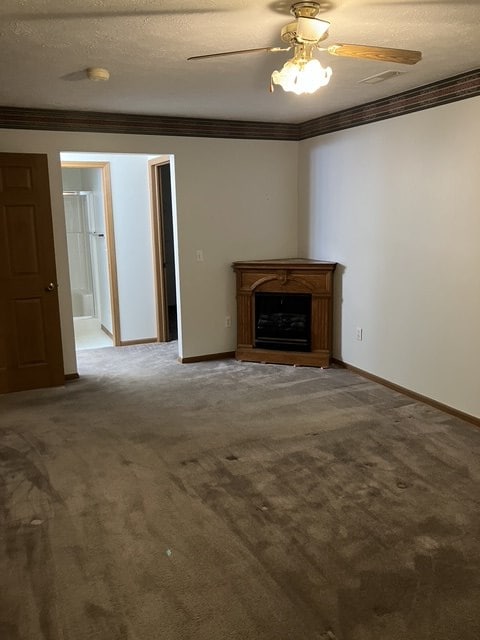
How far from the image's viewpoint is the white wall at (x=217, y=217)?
531cm

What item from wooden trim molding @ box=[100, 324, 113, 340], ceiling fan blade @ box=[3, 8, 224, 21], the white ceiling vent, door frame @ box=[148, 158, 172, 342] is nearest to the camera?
ceiling fan blade @ box=[3, 8, 224, 21]

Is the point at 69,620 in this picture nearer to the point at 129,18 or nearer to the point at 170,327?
the point at 129,18

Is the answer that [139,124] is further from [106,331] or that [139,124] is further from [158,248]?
[106,331]

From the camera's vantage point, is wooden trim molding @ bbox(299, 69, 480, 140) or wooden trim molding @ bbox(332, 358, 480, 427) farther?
wooden trim molding @ bbox(332, 358, 480, 427)

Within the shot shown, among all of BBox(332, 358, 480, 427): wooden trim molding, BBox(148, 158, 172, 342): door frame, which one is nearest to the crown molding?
BBox(148, 158, 172, 342): door frame

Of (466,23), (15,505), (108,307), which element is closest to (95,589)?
(15,505)

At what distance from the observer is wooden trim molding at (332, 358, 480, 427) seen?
3992 millimetres

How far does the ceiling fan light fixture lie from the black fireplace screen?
3.13 meters

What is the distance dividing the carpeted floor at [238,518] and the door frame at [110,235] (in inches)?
74.6

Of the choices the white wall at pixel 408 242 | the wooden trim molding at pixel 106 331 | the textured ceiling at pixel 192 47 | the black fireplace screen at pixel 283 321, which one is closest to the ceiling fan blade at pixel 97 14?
the textured ceiling at pixel 192 47

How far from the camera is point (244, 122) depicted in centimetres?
548

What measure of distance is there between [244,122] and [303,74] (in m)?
3.21

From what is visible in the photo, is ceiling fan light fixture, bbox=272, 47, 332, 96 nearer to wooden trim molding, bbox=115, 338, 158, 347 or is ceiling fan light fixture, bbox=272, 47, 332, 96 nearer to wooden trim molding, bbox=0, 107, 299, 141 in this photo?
wooden trim molding, bbox=0, 107, 299, 141

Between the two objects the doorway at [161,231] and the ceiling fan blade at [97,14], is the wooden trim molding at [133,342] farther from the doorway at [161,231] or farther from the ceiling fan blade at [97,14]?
the ceiling fan blade at [97,14]
